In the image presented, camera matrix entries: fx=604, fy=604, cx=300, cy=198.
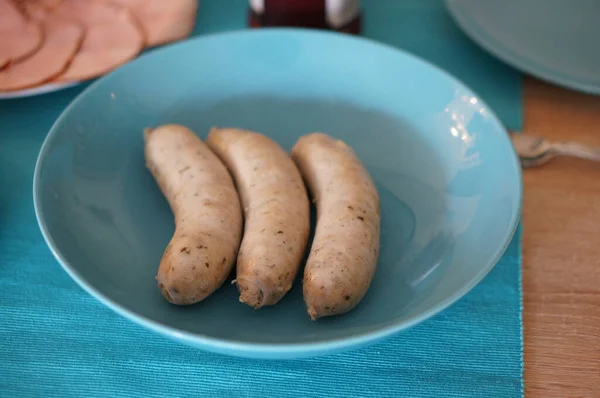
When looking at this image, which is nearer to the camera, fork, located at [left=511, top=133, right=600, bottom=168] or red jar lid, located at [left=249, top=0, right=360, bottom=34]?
fork, located at [left=511, top=133, right=600, bottom=168]

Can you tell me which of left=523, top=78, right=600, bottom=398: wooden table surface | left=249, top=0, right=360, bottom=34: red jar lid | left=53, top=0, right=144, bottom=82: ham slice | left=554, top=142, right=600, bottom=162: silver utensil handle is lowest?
left=523, top=78, right=600, bottom=398: wooden table surface

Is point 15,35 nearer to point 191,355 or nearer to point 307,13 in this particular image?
point 307,13

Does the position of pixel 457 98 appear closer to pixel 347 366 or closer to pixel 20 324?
pixel 347 366

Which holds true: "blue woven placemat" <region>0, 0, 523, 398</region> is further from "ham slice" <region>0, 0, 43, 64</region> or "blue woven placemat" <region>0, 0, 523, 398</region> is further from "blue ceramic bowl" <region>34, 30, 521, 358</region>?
"ham slice" <region>0, 0, 43, 64</region>

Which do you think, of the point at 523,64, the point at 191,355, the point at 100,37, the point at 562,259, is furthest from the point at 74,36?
the point at 562,259

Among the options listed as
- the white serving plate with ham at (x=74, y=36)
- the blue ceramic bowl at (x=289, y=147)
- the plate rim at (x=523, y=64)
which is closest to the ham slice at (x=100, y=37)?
the white serving plate with ham at (x=74, y=36)

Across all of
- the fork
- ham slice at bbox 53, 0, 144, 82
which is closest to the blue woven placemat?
the fork
